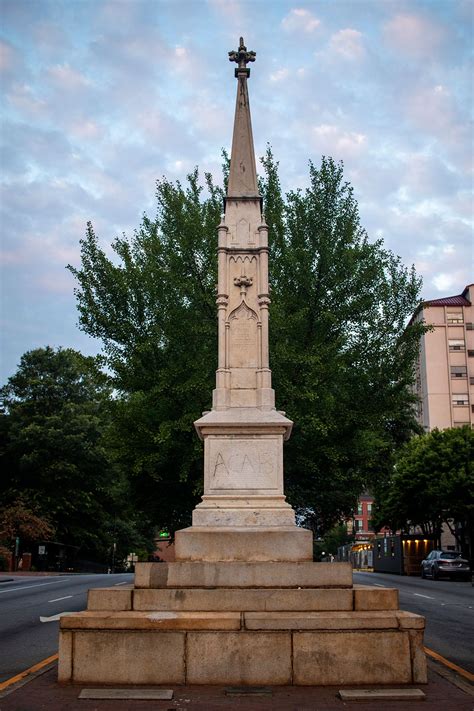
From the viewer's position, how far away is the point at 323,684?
7016mm

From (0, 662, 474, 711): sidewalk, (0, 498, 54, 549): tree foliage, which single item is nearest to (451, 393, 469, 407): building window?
(0, 498, 54, 549): tree foliage

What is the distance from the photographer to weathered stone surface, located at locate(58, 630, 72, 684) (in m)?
7.14

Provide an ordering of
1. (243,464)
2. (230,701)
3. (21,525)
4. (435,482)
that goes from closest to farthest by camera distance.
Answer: (230,701)
(243,464)
(435,482)
(21,525)

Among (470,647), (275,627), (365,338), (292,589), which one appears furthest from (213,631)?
(365,338)

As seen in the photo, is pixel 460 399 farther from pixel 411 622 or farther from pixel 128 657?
pixel 128 657

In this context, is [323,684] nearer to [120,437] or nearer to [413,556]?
[120,437]

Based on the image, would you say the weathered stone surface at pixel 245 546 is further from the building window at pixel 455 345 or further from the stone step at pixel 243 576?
the building window at pixel 455 345

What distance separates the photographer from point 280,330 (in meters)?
17.4

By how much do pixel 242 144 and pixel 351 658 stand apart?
811cm

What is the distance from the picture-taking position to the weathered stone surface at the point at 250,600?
766 centimetres

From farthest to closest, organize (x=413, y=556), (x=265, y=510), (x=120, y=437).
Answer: (x=413, y=556) → (x=120, y=437) → (x=265, y=510)

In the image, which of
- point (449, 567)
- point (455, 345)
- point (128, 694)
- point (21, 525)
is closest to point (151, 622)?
point (128, 694)

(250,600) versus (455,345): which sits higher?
(455,345)

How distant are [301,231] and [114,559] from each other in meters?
56.9
